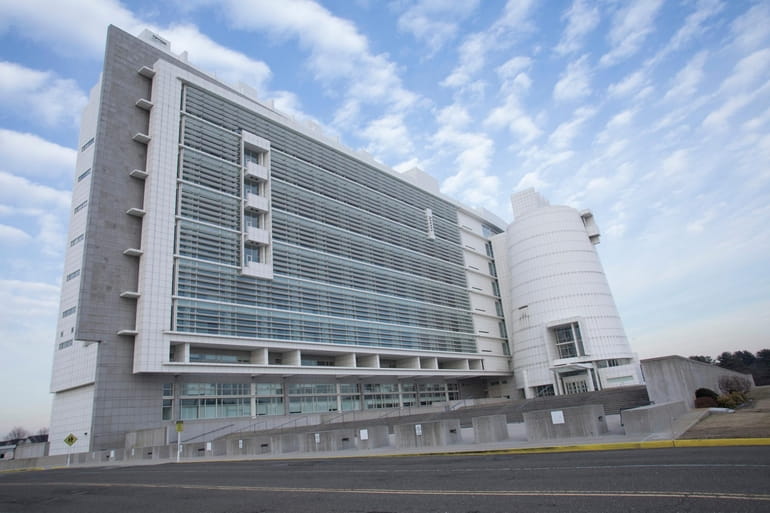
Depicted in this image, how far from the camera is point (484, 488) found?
26.8ft

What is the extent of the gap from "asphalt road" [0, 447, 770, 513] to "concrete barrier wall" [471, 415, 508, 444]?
529 centimetres

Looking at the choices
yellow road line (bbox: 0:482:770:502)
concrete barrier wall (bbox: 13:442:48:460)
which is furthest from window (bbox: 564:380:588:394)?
yellow road line (bbox: 0:482:770:502)

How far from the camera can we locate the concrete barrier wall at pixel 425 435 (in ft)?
62.7

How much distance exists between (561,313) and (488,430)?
184 feet

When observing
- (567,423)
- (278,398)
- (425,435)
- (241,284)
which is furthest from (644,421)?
(278,398)

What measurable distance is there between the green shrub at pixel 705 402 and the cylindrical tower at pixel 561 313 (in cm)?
4136

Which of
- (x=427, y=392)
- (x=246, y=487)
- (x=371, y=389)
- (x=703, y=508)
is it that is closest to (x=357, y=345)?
(x=371, y=389)

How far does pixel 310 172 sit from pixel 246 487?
4937 cm

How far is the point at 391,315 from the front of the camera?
2437 inches

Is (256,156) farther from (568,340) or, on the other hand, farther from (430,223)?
(568,340)

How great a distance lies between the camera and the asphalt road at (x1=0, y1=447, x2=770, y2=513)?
6395 millimetres

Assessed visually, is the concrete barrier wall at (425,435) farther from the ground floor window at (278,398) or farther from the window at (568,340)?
the window at (568,340)

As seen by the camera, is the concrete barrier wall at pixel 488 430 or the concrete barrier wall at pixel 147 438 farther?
the concrete barrier wall at pixel 147 438

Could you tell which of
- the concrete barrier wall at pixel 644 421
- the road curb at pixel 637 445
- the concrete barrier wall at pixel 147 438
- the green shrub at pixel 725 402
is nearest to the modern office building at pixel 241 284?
the concrete barrier wall at pixel 147 438
